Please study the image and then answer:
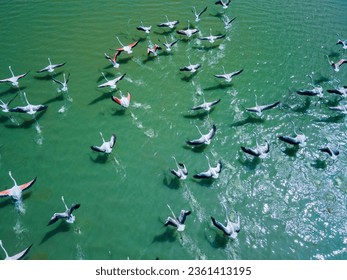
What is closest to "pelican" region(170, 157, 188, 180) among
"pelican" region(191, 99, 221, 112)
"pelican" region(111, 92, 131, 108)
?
"pelican" region(191, 99, 221, 112)

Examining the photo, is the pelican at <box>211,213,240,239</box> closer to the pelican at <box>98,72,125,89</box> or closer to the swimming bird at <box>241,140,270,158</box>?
the swimming bird at <box>241,140,270,158</box>

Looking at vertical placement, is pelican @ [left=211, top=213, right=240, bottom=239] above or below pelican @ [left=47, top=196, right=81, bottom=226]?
below

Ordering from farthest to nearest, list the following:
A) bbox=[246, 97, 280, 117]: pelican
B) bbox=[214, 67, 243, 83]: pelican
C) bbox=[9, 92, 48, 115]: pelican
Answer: bbox=[214, 67, 243, 83]: pelican
bbox=[246, 97, 280, 117]: pelican
bbox=[9, 92, 48, 115]: pelican

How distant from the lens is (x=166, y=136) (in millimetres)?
19641

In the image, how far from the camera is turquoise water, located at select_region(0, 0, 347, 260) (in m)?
15.3

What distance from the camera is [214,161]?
18422 millimetres

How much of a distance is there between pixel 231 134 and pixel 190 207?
5.70 metres

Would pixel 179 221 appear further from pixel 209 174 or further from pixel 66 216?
pixel 66 216

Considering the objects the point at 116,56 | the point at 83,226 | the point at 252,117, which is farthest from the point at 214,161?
the point at 116,56

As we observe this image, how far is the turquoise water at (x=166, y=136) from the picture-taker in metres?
15.3
